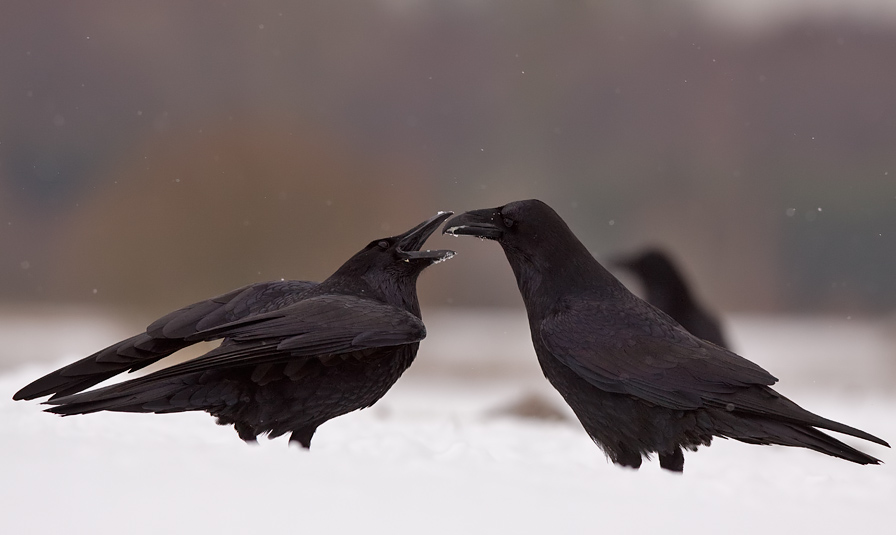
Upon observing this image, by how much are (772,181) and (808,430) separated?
2.04 metres

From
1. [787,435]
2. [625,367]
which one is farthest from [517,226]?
[787,435]

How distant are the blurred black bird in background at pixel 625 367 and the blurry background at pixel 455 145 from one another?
45.4 inches

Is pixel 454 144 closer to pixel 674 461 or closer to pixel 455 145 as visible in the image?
pixel 455 145

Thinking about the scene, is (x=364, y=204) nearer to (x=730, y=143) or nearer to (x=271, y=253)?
(x=271, y=253)

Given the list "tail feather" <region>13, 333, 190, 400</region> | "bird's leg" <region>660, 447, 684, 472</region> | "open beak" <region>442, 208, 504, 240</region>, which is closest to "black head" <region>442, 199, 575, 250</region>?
"open beak" <region>442, 208, 504, 240</region>

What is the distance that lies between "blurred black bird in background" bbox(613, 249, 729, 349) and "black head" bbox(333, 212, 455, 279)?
31.5 inches

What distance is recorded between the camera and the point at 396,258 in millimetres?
2076

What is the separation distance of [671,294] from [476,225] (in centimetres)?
79

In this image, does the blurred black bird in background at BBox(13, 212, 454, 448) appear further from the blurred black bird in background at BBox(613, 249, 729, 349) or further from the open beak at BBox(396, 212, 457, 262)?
the blurred black bird in background at BBox(613, 249, 729, 349)

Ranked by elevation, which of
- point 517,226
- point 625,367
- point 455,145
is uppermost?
point 455,145

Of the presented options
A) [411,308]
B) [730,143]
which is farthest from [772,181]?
[411,308]

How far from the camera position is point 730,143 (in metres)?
3.54

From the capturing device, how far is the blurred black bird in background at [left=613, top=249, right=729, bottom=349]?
246cm

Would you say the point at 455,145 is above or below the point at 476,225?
above
